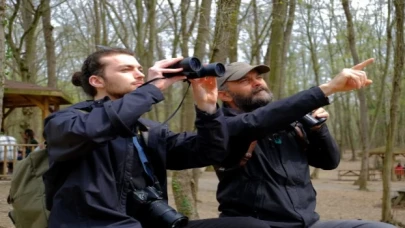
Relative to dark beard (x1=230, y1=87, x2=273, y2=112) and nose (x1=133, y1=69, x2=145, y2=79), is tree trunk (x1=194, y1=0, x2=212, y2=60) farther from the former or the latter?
nose (x1=133, y1=69, x2=145, y2=79)

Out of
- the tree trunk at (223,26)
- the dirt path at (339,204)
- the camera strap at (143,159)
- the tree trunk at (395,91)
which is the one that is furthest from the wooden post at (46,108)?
the camera strap at (143,159)

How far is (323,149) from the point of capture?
325 cm

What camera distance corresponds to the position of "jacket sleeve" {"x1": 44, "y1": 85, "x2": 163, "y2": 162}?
2.30 metres

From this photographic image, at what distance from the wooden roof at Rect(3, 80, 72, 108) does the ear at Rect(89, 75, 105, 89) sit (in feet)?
35.7

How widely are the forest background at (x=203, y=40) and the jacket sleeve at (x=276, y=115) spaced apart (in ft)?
9.31

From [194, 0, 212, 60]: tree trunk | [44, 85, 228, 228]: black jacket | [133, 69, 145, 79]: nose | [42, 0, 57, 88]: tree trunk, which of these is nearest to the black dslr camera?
[44, 85, 228, 228]: black jacket

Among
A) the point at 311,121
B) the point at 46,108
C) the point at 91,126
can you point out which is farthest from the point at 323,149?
the point at 46,108

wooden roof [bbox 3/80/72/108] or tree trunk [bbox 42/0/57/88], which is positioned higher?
tree trunk [bbox 42/0/57/88]

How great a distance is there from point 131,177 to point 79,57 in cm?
3059

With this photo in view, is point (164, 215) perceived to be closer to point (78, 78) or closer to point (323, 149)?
point (78, 78)

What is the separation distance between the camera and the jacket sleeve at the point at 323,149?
10.4ft

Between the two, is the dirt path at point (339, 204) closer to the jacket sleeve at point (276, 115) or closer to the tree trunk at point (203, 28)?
the tree trunk at point (203, 28)

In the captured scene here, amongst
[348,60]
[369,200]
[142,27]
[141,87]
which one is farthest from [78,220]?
[348,60]

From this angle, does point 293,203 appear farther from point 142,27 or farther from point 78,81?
point 142,27
